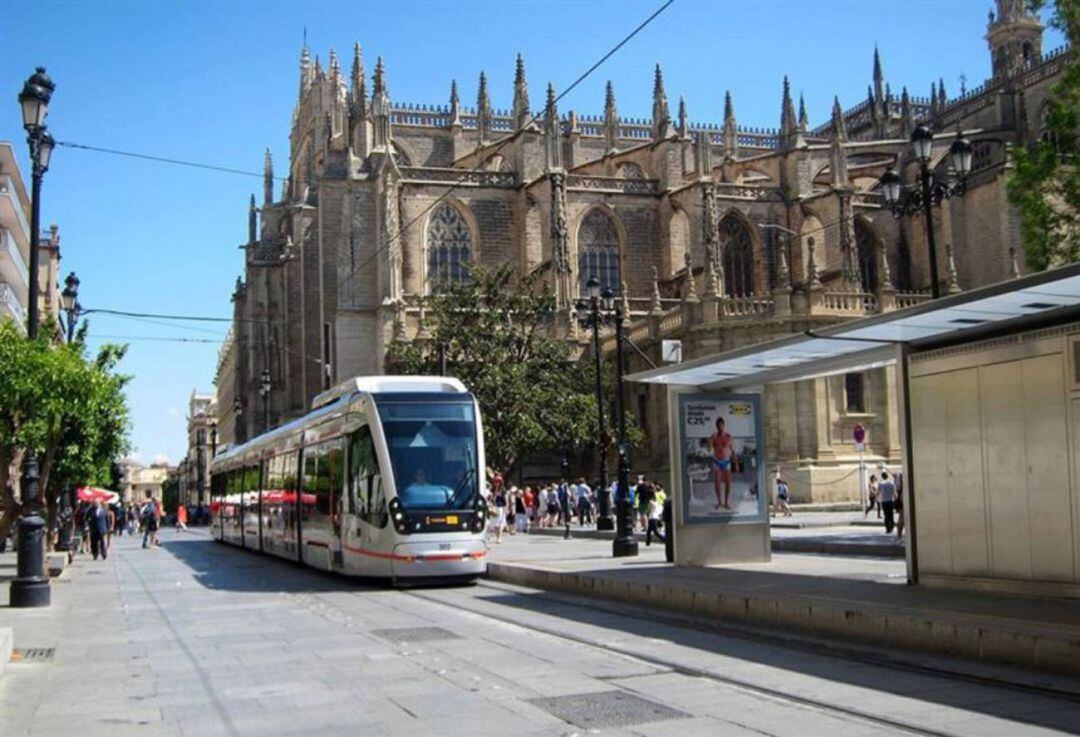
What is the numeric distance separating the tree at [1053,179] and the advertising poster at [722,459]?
8607 millimetres

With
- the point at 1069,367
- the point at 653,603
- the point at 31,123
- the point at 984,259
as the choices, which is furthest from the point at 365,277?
the point at 1069,367

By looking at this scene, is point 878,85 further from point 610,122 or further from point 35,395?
point 35,395

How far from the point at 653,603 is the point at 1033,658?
5.98 metres

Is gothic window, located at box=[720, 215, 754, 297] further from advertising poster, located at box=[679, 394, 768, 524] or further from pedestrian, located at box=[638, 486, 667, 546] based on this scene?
advertising poster, located at box=[679, 394, 768, 524]

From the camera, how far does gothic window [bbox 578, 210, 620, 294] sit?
2093 inches

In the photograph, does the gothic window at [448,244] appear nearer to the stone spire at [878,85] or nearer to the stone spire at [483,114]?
the stone spire at [483,114]

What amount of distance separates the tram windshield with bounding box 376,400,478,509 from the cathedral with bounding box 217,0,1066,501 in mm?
22122

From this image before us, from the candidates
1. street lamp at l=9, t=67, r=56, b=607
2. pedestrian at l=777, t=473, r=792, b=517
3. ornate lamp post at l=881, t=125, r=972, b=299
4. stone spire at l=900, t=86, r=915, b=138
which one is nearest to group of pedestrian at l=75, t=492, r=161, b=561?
street lamp at l=9, t=67, r=56, b=607

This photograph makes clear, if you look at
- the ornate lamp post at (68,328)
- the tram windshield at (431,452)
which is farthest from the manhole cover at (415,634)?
the ornate lamp post at (68,328)

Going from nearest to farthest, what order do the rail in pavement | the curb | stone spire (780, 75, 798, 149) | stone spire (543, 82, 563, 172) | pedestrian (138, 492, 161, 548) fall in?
the curb → the rail in pavement → pedestrian (138, 492, 161, 548) → stone spire (543, 82, 563, 172) → stone spire (780, 75, 798, 149)

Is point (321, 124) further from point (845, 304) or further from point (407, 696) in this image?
point (407, 696)

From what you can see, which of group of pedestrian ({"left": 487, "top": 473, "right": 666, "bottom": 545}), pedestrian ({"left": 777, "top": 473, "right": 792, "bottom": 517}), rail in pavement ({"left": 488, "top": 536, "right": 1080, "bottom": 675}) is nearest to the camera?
rail in pavement ({"left": 488, "top": 536, "right": 1080, "bottom": 675})

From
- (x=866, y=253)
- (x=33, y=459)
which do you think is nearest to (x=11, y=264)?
(x=33, y=459)

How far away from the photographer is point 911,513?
13078 millimetres
